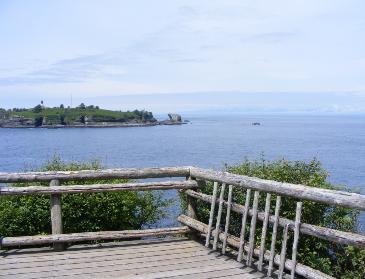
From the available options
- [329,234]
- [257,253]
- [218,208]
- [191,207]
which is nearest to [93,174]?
[191,207]

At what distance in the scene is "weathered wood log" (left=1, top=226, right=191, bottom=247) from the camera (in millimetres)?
7748

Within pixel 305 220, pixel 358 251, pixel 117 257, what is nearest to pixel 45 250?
pixel 117 257

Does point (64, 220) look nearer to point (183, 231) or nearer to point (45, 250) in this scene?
point (45, 250)

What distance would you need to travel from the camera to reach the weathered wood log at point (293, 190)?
5384 millimetres

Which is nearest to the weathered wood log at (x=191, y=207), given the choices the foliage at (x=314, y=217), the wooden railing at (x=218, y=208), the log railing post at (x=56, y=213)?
the wooden railing at (x=218, y=208)

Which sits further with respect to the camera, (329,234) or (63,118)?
(63,118)

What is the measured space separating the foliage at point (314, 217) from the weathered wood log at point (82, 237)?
0.77 meters

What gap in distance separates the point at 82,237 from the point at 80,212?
1006 millimetres

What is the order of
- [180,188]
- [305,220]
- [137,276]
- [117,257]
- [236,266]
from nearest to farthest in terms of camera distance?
1. [137,276]
2. [236,266]
3. [117,257]
4. [305,220]
5. [180,188]

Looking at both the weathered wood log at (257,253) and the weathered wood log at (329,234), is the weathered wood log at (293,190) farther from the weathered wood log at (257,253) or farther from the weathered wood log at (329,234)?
the weathered wood log at (257,253)

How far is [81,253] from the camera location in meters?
7.80

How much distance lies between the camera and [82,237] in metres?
8.00

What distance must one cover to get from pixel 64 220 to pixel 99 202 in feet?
2.25

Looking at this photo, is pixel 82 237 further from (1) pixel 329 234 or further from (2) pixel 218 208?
(1) pixel 329 234
